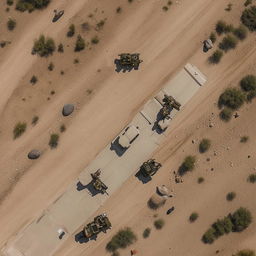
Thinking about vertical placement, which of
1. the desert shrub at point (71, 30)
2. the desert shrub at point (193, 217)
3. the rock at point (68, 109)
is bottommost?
the desert shrub at point (193, 217)

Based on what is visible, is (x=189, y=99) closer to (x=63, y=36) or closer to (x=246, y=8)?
(x=246, y=8)

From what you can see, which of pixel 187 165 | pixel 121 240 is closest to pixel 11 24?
pixel 187 165

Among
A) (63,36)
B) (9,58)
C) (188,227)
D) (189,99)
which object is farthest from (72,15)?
(188,227)

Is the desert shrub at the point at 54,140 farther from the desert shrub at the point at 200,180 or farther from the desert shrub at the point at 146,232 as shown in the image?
the desert shrub at the point at 200,180

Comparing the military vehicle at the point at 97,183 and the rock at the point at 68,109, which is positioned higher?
the rock at the point at 68,109

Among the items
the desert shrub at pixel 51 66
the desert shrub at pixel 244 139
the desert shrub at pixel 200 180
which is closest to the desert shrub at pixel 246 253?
the desert shrub at pixel 200 180

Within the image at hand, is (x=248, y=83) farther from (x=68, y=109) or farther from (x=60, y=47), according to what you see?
(x=60, y=47)

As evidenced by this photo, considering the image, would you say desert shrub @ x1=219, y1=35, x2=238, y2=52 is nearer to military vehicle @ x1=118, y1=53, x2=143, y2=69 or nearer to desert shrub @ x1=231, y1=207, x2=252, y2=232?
military vehicle @ x1=118, y1=53, x2=143, y2=69
